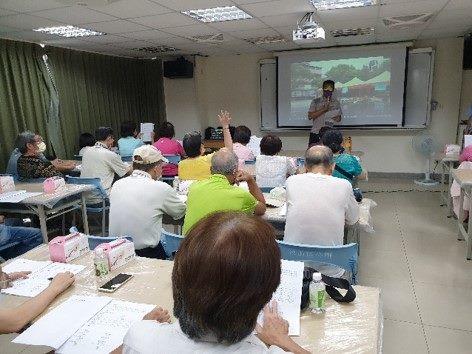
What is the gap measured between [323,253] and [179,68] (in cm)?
638

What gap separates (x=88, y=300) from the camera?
58.8 inches

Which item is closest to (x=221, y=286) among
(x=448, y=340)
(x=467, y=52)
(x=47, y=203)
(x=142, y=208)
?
(x=142, y=208)

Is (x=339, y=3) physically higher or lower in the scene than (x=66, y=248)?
higher

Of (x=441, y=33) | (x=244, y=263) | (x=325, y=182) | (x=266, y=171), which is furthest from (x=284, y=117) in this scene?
(x=244, y=263)

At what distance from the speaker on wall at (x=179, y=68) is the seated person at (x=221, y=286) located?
7048 mm

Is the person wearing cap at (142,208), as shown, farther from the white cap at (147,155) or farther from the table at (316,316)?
the table at (316,316)

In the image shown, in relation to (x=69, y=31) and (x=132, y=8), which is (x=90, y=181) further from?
(x=69, y=31)

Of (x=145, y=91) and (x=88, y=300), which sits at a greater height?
(x=145, y=91)

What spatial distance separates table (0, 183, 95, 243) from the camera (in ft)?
10.8

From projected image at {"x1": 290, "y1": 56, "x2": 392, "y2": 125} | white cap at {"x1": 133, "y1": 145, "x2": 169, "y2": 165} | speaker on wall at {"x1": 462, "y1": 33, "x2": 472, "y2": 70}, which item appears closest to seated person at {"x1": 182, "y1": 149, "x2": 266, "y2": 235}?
white cap at {"x1": 133, "y1": 145, "x2": 169, "y2": 165}

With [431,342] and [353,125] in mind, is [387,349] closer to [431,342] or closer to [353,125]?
[431,342]

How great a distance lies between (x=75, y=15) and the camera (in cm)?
370

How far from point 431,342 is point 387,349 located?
317mm

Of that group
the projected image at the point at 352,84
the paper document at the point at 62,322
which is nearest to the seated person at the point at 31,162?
the paper document at the point at 62,322
